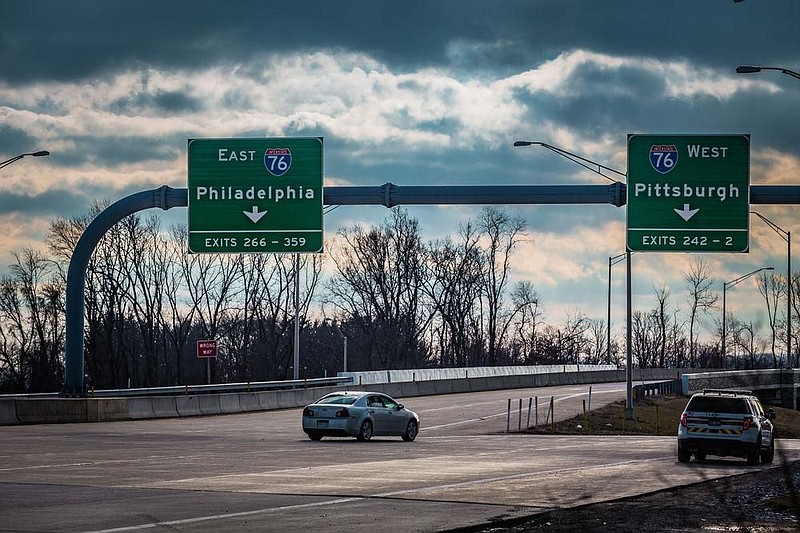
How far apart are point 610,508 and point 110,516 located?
634 centimetres

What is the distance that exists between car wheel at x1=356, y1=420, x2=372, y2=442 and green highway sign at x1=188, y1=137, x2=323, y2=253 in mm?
5010

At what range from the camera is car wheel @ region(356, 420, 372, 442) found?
34.2 meters

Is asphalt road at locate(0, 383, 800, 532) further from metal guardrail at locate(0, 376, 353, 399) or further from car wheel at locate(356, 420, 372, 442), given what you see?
metal guardrail at locate(0, 376, 353, 399)

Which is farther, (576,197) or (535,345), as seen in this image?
(535,345)

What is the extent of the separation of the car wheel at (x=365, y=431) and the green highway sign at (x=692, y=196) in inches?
336

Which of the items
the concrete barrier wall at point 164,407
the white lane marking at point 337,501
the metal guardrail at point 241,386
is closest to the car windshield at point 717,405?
the white lane marking at point 337,501

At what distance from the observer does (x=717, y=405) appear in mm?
28984

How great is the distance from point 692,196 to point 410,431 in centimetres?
1014

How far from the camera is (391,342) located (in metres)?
114

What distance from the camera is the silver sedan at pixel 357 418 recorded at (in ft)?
111

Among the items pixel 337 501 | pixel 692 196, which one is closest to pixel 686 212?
pixel 692 196

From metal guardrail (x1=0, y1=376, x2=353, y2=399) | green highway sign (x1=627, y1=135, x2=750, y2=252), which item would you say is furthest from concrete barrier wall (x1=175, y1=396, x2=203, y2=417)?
green highway sign (x1=627, y1=135, x2=750, y2=252)

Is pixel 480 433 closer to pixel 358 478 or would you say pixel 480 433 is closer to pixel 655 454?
pixel 655 454

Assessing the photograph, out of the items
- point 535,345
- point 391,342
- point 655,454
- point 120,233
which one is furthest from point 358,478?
point 535,345
